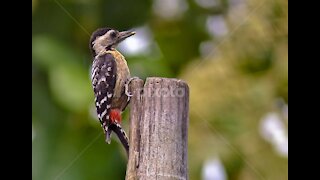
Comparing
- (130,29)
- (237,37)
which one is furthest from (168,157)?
(237,37)

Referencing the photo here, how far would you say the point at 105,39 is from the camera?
1457 mm

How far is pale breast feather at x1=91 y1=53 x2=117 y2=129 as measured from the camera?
4.72 feet

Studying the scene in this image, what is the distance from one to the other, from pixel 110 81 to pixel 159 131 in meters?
0.17

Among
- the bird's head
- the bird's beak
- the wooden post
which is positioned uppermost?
the bird's beak

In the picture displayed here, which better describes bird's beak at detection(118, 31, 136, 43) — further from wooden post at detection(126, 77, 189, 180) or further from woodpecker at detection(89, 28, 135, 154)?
wooden post at detection(126, 77, 189, 180)

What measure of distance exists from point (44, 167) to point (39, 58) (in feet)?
0.87

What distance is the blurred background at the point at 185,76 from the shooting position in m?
1.71

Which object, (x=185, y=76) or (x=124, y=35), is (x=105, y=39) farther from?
(x=185, y=76)

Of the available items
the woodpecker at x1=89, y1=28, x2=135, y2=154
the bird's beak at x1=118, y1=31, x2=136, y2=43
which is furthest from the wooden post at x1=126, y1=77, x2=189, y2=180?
the bird's beak at x1=118, y1=31, x2=136, y2=43

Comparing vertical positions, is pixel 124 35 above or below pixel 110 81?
above

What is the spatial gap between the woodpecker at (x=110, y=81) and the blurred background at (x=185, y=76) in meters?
0.03

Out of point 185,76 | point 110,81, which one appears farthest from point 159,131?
point 185,76

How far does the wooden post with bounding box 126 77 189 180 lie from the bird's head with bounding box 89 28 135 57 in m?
0.14
